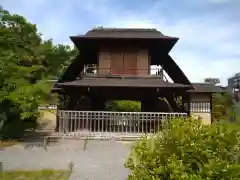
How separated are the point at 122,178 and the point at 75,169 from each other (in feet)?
5.68

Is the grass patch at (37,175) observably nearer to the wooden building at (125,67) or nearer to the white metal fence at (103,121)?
the white metal fence at (103,121)

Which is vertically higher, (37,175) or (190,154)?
(190,154)

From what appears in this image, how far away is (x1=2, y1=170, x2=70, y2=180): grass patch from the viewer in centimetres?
774

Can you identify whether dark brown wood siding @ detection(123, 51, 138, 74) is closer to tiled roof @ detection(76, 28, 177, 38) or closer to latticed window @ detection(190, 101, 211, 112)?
tiled roof @ detection(76, 28, 177, 38)

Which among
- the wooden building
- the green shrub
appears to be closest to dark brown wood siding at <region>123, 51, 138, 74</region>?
the wooden building

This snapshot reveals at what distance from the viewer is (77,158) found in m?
10.7

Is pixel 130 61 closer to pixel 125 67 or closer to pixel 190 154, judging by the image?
pixel 125 67

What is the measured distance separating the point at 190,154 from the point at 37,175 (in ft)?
17.2

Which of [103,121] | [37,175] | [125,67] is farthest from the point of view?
[125,67]

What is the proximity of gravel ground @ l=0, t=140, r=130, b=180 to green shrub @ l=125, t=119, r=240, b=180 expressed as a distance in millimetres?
3808

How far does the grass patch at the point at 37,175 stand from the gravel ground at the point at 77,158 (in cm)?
29

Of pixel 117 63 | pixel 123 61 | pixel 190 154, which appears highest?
pixel 123 61

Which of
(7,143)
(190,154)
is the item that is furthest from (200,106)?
(190,154)

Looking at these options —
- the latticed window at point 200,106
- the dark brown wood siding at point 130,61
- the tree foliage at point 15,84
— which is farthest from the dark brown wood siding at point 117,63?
the latticed window at point 200,106
